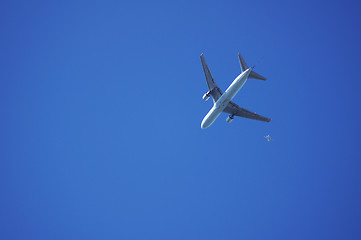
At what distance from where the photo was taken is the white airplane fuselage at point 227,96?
127 feet

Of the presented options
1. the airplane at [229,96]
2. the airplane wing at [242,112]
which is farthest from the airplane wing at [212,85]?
the airplane wing at [242,112]

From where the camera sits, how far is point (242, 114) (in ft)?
158

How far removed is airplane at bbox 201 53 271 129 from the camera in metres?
39.1

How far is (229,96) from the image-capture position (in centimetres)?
4069

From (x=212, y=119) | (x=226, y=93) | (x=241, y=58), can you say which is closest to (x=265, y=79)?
(x=241, y=58)

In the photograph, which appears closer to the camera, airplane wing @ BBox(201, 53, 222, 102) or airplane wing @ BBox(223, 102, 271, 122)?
airplane wing @ BBox(201, 53, 222, 102)

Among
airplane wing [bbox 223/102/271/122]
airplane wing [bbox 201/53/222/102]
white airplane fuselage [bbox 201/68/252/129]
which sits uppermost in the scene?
airplane wing [bbox 223/102/271/122]

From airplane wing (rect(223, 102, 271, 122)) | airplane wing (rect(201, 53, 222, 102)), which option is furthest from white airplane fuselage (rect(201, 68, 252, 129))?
airplane wing (rect(223, 102, 271, 122))

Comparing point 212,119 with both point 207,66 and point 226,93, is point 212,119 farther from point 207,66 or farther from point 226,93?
point 207,66

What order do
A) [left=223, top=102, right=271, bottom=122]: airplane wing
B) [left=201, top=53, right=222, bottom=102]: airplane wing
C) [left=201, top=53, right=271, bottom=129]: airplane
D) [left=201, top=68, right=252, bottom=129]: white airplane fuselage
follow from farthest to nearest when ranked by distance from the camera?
1. [left=223, top=102, right=271, bottom=122]: airplane wing
2. [left=201, top=53, right=222, bottom=102]: airplane wing
3. [left=201, top=53, right=271, bottom=129]: airplane
4. [left=201, top=68, right=252, bottom=129]: white airplane fuselage

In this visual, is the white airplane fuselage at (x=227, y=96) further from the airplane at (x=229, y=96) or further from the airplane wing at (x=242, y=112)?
the airplane wing at (x=242, y=112)

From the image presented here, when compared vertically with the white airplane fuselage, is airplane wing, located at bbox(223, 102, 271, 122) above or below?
above

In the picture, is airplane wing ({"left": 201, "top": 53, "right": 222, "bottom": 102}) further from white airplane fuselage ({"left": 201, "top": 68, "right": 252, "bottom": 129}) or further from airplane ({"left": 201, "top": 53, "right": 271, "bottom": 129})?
white airplane fuselage ({"left": 201, "top": 68, "right": 252, "bottom": 129})

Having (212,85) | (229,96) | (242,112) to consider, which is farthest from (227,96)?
(242,112)
